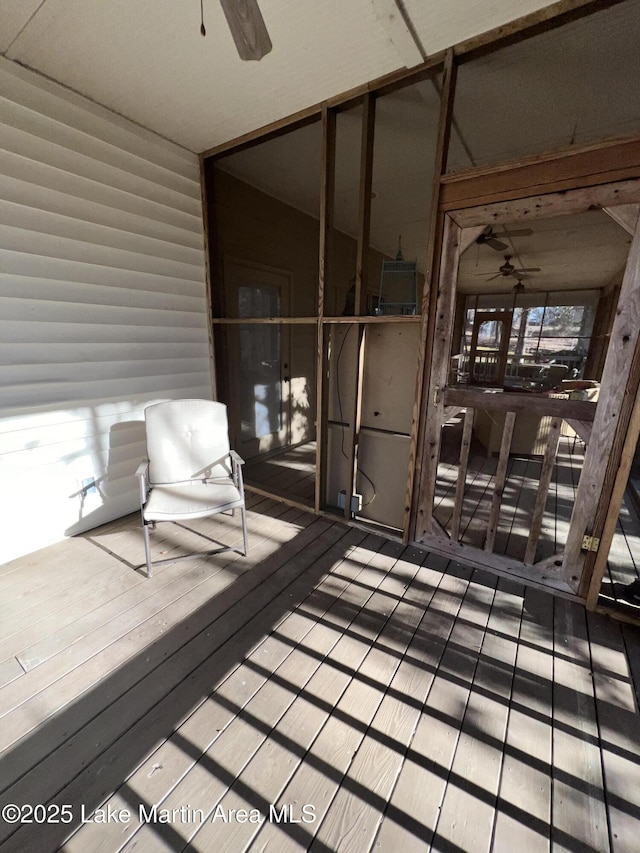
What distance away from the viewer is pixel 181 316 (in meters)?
3.05

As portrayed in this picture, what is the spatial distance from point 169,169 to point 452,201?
2242mm

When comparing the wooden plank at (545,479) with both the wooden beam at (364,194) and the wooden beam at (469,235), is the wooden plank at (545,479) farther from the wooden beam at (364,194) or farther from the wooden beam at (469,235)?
the wooden beam at (364,194)

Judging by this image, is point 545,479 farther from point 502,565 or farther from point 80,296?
point 80,296

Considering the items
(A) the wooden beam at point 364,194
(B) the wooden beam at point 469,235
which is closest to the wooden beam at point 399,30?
(A) the wooden beam at point 364,194

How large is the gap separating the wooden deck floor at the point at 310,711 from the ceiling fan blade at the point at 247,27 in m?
2.26

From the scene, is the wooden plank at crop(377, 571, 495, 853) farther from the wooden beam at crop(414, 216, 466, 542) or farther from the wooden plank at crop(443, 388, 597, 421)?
the wooden plank at crop(443, 388, 597, 421)

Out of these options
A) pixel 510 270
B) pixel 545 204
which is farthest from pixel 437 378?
pixel 510 270

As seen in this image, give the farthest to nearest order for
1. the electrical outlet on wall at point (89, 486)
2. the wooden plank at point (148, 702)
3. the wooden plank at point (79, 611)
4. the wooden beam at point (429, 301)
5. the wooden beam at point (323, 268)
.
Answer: the electrical outlet on wall at point (89, 486) < the wooden beam at point (323, 268) < the wooden beam at point (429, 301) < the wooden plank at point (79, 611) < the wooden plank at point (148, 702)

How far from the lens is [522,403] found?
2008 mm

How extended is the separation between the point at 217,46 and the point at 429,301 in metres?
1.73

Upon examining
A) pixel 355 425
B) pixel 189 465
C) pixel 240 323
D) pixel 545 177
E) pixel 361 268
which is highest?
pixel 545 177

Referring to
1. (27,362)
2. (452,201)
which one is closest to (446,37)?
(452,201)

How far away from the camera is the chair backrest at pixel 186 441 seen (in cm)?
248

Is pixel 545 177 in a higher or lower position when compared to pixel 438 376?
higher
